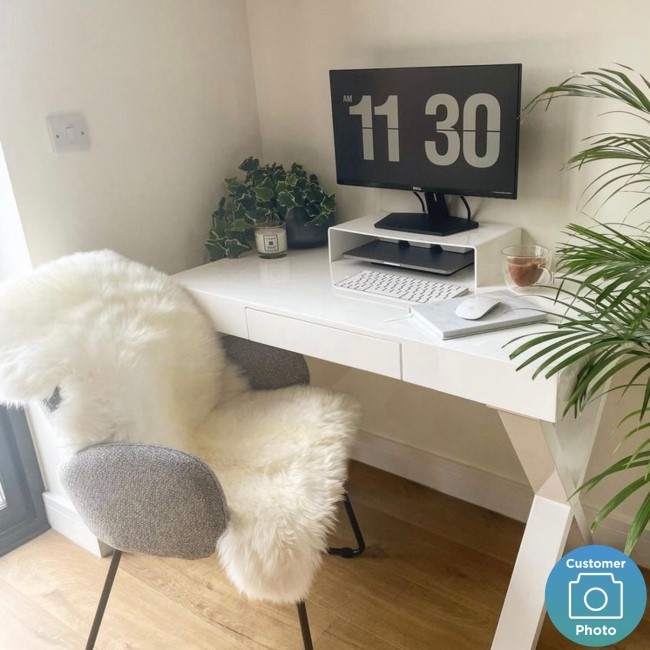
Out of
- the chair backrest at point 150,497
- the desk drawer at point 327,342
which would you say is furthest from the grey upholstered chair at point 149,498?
the desk drawer at point 327,342

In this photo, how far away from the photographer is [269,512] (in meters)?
1.46

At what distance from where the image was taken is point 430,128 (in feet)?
5.98

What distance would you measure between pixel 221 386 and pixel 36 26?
100 cm

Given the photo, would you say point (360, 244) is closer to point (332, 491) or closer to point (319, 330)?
point (319, 330)

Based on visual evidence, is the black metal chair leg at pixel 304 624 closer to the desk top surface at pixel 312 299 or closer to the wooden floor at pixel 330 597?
the wooden floor at pixel 330 597

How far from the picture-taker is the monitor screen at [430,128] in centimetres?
169

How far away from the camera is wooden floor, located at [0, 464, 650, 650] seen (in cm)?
177

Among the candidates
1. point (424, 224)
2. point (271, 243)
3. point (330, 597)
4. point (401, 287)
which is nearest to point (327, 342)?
point (401, 287)

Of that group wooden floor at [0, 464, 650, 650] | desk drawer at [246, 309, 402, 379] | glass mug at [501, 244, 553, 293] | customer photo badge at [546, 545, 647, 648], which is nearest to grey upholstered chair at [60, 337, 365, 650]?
wooden floor at [0, 464, 650, 650]

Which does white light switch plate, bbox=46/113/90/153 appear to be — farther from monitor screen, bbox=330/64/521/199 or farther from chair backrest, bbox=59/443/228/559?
chair backrest, bbox=59/443/228/559

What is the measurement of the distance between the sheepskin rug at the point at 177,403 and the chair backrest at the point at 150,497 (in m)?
0.05

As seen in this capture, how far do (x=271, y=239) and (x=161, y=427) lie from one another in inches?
28.1

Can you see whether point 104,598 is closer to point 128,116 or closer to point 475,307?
point 475,307

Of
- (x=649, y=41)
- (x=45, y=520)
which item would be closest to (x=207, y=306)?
(x=45, y=520)
